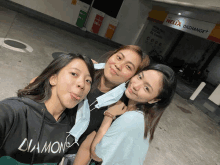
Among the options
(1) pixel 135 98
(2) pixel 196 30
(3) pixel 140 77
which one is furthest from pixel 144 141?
(2) pixel 196 30

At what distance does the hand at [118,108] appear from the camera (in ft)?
4.04

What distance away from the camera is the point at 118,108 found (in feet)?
4.15

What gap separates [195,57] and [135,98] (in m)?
13.6

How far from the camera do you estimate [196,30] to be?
6383 mm

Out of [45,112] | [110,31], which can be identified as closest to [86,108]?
[45,112]

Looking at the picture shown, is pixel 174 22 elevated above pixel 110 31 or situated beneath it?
elevated above

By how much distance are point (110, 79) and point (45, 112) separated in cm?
65

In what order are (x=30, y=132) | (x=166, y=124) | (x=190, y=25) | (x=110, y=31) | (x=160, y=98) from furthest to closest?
(x=110, y=31) < (x=190, y=25) < (x=166, y=124) < (x=160, y=98) < (x=30, y=132)

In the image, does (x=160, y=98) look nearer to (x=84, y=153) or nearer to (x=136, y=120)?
(x=136, y=120)

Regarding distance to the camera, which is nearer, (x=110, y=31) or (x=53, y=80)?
(x=53, y=80)

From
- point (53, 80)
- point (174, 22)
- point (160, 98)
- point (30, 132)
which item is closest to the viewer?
point (30, 132)

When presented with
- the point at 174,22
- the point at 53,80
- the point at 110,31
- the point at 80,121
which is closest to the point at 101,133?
the point at 80,121

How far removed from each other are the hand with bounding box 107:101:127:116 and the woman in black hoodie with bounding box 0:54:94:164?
37 centimetres

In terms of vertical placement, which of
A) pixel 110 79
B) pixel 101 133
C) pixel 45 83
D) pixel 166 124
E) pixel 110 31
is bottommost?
pixel 166 124
